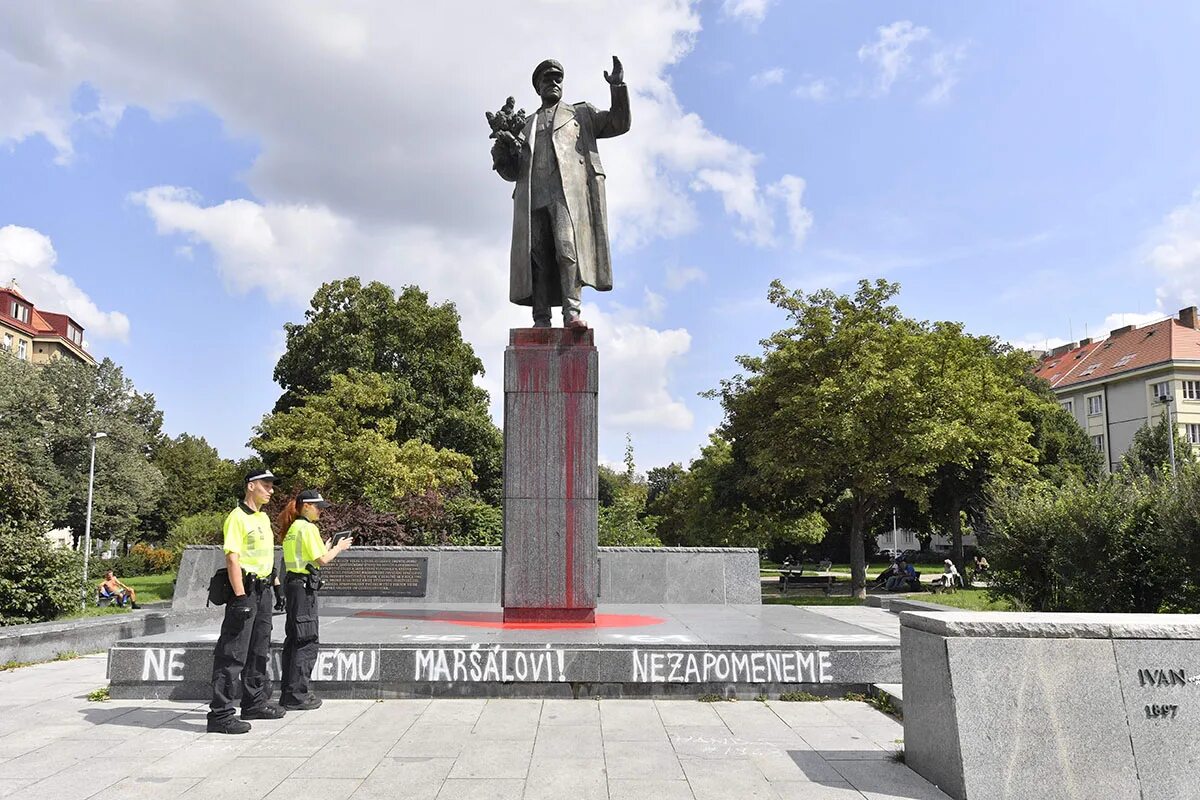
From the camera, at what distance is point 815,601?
25.7m

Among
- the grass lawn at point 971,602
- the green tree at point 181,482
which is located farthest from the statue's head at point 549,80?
the green tree at point 181,482

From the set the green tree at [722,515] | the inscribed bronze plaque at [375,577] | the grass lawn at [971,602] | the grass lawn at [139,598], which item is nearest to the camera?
the inscribed bronze plaque at [375,577]

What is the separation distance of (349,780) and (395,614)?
230 inches

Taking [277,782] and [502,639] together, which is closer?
[277,782]

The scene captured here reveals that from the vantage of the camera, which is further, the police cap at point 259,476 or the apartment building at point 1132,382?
the apartment building at point 1132,382

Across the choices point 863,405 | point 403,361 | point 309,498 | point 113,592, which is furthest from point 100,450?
point 309,498

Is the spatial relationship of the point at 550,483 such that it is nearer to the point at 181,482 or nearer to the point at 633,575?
the point at 633,575

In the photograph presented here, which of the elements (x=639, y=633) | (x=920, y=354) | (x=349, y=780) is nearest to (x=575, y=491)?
(x=639, y=633)

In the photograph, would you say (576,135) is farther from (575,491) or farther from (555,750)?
(555,750)

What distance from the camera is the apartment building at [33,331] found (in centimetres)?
6109

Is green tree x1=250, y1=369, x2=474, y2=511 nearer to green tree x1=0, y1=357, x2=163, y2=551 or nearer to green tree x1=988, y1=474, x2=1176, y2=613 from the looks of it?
green tree x1=988, y1=474, x2=1176, y2=613

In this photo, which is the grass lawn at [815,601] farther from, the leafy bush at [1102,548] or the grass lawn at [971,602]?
the leafy bush at [1102,548]

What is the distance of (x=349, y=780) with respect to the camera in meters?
5.18

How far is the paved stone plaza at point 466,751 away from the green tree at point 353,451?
18.4 meters
